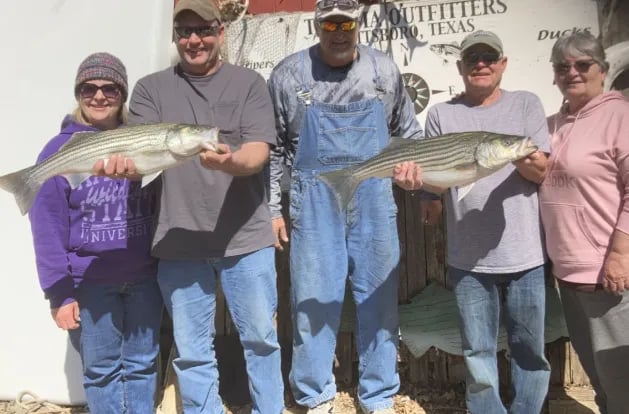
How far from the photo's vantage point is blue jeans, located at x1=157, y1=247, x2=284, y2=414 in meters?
3.09

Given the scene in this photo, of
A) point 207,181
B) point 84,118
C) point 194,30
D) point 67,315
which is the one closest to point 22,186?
point 84,118

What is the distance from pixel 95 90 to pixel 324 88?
1.28m

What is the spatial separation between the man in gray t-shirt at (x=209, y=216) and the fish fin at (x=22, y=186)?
0.61 metres

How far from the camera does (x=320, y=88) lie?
335 centimetres

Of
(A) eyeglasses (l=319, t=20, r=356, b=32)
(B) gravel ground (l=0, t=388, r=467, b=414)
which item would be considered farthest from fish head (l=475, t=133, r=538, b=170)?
(B) gravel ground (l=0, t=388, r=467, b=414)

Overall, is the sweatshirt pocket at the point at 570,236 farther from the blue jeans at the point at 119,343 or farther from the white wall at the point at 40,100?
the white wall at the point at 40,100

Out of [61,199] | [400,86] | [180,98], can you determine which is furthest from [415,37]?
[61,199]

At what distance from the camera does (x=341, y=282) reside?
3.42 m

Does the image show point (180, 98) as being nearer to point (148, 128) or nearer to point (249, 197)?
point (148, 128)

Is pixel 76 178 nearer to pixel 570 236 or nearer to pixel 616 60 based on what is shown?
pixel 570 236

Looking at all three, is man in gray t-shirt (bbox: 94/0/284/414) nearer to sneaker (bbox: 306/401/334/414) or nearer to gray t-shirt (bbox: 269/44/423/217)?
gray t-shirt (bbox: 269/44/423/217)

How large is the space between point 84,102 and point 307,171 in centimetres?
130

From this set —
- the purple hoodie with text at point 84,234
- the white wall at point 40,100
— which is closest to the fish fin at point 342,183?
the purple hoodie with text at point 84,234

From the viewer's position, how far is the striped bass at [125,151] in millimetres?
2713
